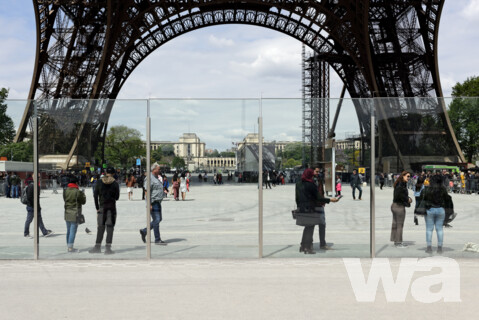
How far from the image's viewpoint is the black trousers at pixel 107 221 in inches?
417

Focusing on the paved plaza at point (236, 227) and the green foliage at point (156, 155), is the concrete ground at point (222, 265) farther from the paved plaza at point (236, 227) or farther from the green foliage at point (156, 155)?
the green foliage at point (156, 155)

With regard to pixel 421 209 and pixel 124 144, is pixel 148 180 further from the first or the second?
pixel 421 209

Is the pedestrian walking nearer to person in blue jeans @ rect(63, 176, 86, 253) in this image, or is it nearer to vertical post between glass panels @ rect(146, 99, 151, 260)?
vertical post between glass panels @ rect(146, 99, 151, 260)

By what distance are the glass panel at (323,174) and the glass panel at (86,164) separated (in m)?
2.61

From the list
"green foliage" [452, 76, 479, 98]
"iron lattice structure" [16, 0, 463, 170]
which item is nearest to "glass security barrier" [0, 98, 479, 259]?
"iron lattice structure" [16, 0, 463, 170]

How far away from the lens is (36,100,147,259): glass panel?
34.9ft

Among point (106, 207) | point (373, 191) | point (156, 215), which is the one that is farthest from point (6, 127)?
point (373, 191)

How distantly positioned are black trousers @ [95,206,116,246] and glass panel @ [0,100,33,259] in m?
1.48

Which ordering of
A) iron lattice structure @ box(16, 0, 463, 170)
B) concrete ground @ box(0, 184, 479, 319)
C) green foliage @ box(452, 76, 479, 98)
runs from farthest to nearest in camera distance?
1. green foliage @ box(452, 76, 479, 98)
2. iron lattice structure @ box(16, 0, 463, 170)
3. concrete ground @ box(0, 184, 479, 319)

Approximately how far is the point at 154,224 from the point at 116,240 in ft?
2.74

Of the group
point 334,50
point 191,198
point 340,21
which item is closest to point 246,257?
point 191,198

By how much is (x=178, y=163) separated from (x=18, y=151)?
3.30m

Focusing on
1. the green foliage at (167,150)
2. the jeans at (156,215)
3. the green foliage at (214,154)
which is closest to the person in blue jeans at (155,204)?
the jeans at (156,215)

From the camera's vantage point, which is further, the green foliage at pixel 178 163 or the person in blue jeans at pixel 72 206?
the green foliage at pixel 178 163
